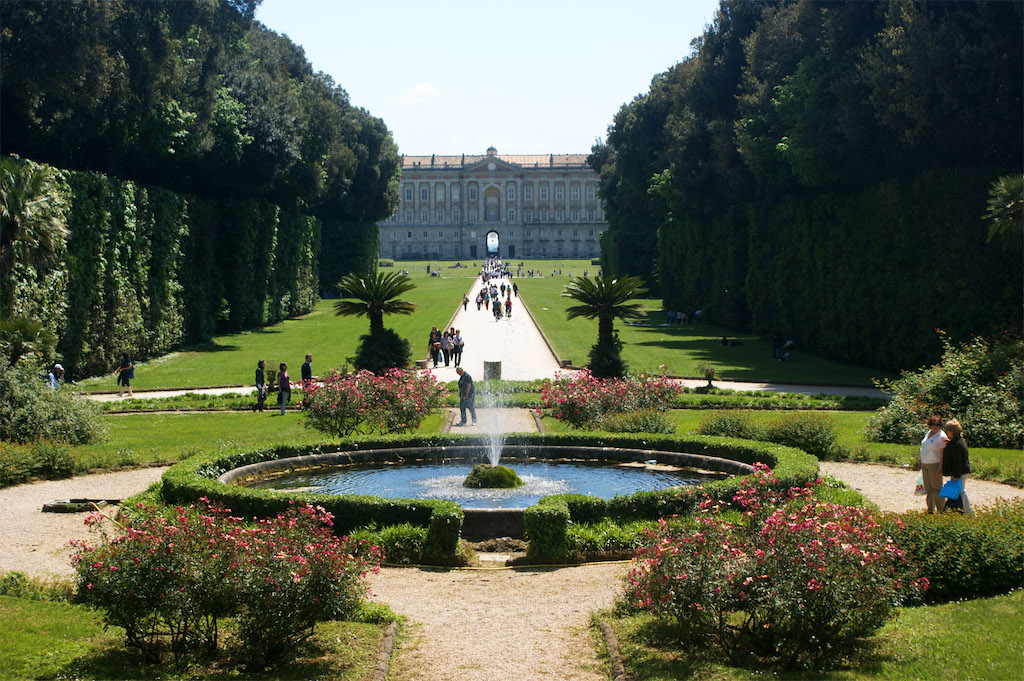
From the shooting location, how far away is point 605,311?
75.9 feet

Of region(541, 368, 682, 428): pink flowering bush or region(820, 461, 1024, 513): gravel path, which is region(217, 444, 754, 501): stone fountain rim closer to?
region(820, 461, 1024, 513): gravel path

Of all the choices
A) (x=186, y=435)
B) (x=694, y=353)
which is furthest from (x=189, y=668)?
(x=694, y=353)

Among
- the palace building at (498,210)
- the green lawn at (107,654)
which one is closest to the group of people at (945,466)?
the green lawn at (107,654)

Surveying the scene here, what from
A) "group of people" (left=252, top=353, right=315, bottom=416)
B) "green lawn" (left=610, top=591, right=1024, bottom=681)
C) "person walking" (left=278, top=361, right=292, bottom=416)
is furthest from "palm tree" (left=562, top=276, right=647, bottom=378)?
"green lawn" (left=610, top=591, right=1024, bottom=681)

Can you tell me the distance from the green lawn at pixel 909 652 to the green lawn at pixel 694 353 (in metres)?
19.4

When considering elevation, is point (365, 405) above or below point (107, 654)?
above

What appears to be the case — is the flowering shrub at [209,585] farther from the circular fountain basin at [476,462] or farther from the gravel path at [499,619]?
the circular fountain basin at [476,462]

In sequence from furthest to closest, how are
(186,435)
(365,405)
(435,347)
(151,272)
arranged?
1. (151,272)
2. (435,347)
3. (186,435)
4. (365,405)

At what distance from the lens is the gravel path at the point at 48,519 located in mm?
9734

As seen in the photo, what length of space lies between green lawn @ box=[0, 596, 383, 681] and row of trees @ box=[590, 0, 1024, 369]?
17.1 m

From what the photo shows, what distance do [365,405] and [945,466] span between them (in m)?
9.46

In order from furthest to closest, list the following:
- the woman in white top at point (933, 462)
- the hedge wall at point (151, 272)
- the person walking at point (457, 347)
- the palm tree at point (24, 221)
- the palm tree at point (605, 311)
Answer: the person walking at point (457, 347), the hedge wall at point (151, 272), the palm tree at point (605, 311), the palm tree at point (24, 221), the woman in white top at point (933, 462)

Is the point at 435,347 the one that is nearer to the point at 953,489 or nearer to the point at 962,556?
the point at 953,489

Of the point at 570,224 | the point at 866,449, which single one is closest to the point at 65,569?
the point at 866,449
